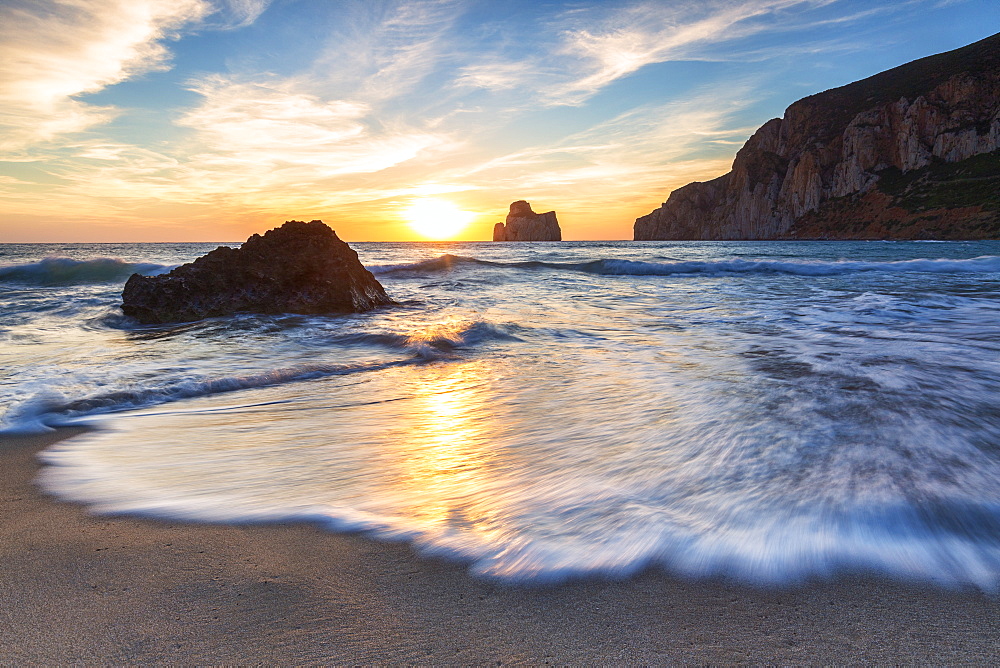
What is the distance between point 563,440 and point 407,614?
1.70m

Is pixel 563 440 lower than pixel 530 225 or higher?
lower

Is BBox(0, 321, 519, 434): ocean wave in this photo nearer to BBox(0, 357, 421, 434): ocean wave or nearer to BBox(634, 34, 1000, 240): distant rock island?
BBox(0, 357, 421, 434): ocean wave

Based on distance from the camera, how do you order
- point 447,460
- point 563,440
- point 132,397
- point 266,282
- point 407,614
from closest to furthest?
1. point 407,614
2. point 447,460
3. point 563,440
4. point 132,397
5. point 266,282

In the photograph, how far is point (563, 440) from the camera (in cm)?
300

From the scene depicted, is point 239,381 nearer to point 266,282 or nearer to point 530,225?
point 266,282

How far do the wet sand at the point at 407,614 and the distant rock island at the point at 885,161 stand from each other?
3675 inches

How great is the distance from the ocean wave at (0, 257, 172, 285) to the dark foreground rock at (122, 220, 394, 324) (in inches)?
332

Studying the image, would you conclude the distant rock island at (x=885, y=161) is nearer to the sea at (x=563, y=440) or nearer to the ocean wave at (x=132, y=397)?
the sea at (x=563, y=440)

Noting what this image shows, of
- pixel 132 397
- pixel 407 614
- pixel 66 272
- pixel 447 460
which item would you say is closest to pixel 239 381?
pixel 132 397

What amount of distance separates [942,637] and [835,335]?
6.17 meters

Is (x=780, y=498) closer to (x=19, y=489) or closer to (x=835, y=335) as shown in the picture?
(x=19, y=489)

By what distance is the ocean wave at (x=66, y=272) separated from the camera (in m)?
16.0

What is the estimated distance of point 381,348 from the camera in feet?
20.6

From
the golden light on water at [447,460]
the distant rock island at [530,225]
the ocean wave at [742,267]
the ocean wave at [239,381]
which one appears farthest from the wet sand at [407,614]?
the distant rock island at [530,225]
